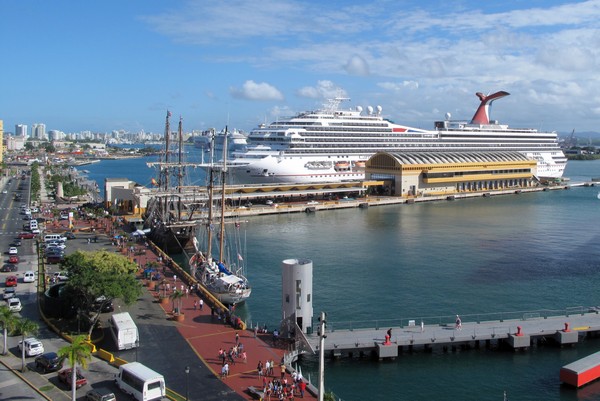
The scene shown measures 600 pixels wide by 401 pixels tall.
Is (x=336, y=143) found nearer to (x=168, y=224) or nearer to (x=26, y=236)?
(x=168, y=224)

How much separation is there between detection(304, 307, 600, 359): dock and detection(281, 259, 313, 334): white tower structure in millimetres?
716

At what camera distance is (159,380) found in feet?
50.2

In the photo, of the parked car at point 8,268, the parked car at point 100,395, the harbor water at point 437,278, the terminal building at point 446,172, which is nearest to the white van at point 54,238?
the parked car at point 8,268

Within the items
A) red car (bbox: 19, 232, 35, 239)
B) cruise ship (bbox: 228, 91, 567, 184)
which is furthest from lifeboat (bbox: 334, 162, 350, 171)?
red car (bbox: 19, 232, 35, 239)

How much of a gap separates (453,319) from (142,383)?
45.0ft

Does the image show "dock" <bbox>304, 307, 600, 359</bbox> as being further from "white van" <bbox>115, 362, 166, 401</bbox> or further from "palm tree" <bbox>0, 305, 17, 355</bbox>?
"palm tree" <bbox>0, 305, 17, 355</bbox>

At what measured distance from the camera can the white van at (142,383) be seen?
49.6 ft

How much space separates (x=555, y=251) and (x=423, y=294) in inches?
595

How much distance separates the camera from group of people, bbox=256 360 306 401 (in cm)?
1590

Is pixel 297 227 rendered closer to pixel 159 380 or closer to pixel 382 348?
pixel 382 348

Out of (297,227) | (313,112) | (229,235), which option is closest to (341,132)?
(313,112)

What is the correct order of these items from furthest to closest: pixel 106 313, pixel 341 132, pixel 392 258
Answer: pixel 341 132 < pixel 392 258 < pixel 106 313

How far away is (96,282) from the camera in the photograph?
19938 millimetres

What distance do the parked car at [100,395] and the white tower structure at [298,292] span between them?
707cm
